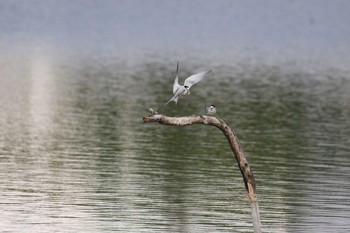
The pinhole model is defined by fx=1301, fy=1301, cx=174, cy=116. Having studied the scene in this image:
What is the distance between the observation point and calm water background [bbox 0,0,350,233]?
32750mm

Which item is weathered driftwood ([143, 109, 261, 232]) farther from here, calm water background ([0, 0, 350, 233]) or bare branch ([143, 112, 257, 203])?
calm water background ([0, 0, 350, 233])

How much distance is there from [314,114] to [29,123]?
49.4 feet

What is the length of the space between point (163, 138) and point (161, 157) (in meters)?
5.71

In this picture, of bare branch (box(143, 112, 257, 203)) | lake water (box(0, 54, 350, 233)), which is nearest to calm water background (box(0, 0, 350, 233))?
lake water (box(0, 54, 350, 233))

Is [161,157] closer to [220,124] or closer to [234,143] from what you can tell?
[234,143]

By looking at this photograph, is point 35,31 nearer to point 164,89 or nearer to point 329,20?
point 329,20

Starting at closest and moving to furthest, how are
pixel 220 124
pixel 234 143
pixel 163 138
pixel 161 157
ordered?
pixel 220 124
pixel 234 143
pixel 161 157
pixel 163 138

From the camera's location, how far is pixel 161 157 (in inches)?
1715

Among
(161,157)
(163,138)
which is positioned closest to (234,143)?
(161,157)

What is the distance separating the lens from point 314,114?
201 ft

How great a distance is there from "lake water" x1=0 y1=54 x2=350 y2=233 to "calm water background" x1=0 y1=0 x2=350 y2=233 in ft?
0.21

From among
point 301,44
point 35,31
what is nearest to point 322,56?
point 301,44

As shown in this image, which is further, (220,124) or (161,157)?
(161,157)

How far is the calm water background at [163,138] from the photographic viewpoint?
1289 inches
